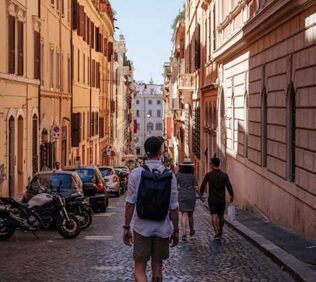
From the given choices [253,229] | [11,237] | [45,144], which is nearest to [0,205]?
[11,237]

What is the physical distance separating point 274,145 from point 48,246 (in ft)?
19.7

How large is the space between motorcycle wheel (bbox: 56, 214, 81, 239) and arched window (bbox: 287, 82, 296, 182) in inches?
170

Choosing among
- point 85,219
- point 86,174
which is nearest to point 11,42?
point 86,174

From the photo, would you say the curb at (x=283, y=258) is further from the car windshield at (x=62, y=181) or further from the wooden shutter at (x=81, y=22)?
the wooden shutter at (x=81, y=22)

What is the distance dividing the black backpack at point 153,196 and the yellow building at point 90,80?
30.5 meters

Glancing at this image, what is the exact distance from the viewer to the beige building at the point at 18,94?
23016mm

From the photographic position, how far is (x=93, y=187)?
23.3 m

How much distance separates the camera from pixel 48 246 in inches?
563

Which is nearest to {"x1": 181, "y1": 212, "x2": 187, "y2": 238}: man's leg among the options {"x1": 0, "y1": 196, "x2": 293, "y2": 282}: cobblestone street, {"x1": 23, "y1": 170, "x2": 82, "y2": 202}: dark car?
{"x1": 0, "y1": 196, "x2": 293, "y2": 282}: cobblestone street

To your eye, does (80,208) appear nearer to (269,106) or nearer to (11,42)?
(269,106)

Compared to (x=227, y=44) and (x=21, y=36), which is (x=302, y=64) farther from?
(x=21, y=36)

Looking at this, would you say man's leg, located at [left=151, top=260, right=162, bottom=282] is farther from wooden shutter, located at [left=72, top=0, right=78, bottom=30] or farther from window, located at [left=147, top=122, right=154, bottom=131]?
window, located at [left=147, top=122, right=154, bottom=131]

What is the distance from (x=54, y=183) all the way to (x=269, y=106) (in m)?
5.35

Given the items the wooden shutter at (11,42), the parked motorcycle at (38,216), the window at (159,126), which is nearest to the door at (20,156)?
the wooden shutter at (11,42)
